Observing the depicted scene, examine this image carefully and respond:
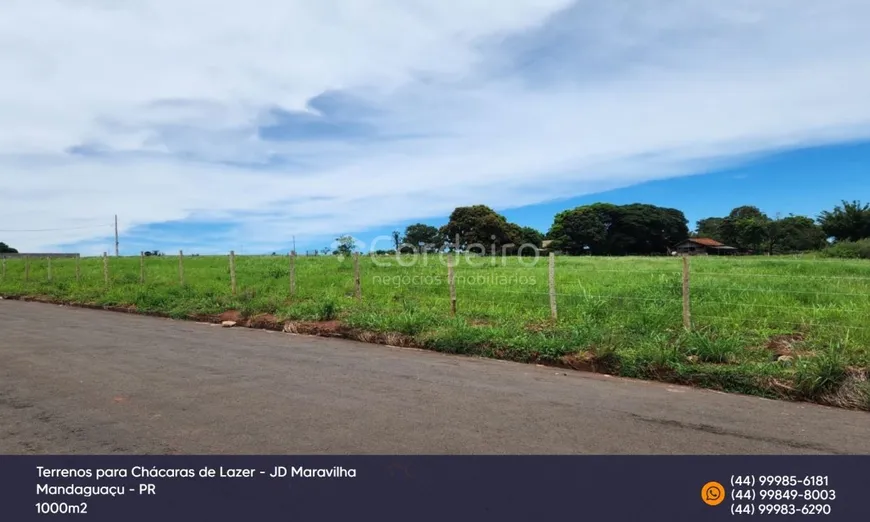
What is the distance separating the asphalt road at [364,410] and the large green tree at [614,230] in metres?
65.0

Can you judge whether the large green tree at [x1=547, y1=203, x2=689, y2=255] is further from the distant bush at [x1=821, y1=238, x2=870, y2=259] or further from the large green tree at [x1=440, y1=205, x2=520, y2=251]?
the distant bush at [x1=821, y1=238, x2=870, y2=259]

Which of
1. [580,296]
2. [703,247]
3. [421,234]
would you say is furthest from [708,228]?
[580,296]

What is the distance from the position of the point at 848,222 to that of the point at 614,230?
26.0 meters

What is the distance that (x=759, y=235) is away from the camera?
2586 inches

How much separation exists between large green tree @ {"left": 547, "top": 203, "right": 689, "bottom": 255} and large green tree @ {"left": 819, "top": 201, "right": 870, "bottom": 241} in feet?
64.2

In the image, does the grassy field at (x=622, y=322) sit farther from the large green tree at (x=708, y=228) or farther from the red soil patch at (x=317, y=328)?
the large green tree at (x=708, y=228)

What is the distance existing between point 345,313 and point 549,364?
475 cm

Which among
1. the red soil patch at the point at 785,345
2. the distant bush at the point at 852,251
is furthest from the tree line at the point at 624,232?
the red soil patch at the point at 785,345

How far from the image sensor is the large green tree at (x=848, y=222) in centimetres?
5166

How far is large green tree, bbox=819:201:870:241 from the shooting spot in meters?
51.7

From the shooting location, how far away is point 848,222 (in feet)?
174

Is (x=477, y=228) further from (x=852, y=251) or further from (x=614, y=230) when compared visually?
(x=852, y=251)
